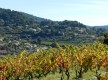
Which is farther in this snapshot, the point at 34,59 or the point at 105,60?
the point at 34,59

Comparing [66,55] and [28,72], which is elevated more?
[66,55]

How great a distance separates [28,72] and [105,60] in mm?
16867

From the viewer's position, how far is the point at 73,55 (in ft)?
206

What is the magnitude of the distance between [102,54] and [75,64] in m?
7.50

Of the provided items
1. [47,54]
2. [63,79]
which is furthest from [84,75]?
[47,54]

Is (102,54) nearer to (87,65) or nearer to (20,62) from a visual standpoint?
(87,65)

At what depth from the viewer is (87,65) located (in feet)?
193

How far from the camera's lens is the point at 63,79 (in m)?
64.8

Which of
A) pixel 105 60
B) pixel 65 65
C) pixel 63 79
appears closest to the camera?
pixel 105 60

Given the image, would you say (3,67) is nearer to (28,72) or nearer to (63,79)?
(28,72)

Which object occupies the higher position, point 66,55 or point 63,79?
point 66,55

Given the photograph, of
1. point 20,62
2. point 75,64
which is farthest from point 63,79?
point 20,62

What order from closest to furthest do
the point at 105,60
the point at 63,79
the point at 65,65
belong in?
the point at 105,60
the point at 65,65
the point at 63,79

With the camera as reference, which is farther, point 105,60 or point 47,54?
point 47,54
